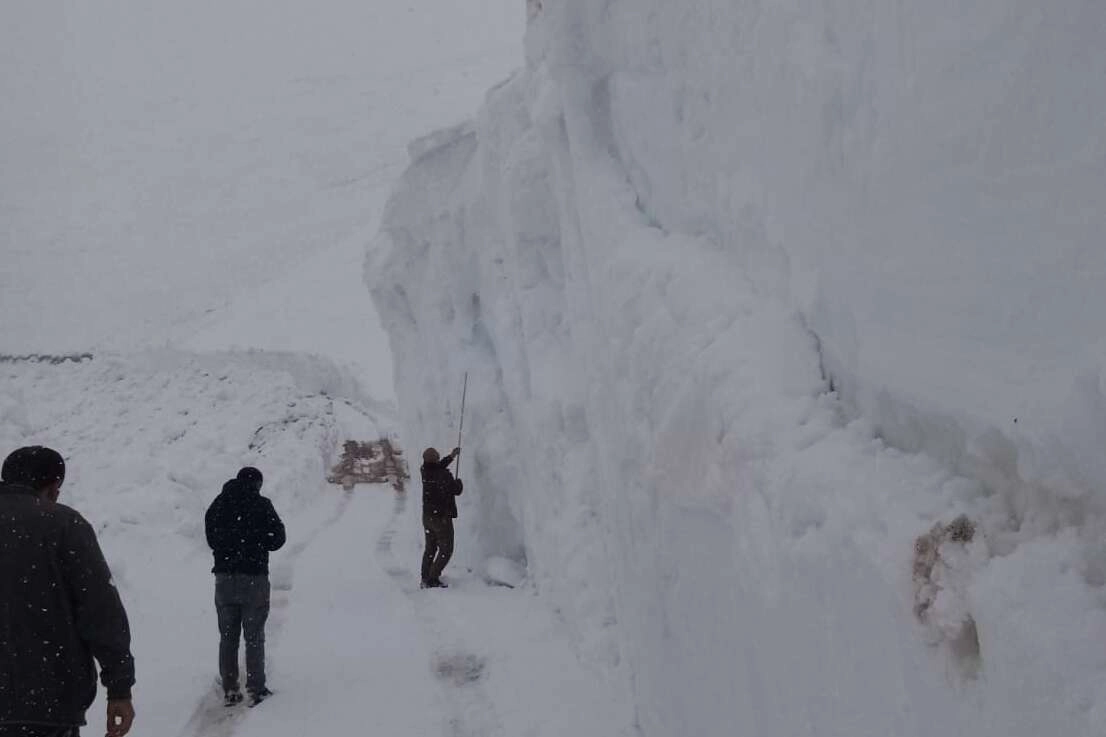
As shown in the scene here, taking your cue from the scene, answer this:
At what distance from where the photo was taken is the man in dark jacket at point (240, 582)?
20.5 ft

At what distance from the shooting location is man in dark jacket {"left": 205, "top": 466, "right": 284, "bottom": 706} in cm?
625

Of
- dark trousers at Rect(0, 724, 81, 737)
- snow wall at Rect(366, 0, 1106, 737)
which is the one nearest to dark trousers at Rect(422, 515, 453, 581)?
snow wall at Rect(366, 0, 1106, 737)

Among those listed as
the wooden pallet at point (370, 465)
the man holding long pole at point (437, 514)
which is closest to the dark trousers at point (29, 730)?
the man holding long pole at point (437, 514)

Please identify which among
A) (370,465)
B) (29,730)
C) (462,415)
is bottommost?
(370,465)

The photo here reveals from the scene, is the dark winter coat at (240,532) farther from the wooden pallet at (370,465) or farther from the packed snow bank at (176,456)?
the wooden pallet at (370,465)

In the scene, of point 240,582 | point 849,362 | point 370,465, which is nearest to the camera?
point 849,362

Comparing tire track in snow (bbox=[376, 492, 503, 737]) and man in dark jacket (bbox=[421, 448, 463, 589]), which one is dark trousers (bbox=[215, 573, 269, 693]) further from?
man in dark jacket (bbox=[421, 448, 463, 589])

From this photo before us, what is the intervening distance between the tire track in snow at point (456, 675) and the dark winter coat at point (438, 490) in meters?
0.76

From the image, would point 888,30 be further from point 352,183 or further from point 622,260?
point 352,183

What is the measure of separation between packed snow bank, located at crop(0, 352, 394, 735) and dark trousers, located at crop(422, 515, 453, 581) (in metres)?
1.42

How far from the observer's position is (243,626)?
633 cm

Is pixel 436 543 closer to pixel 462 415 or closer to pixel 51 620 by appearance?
pixel 462 415

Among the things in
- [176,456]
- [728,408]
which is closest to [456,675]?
[728,408]

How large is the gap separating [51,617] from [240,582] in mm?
3036
